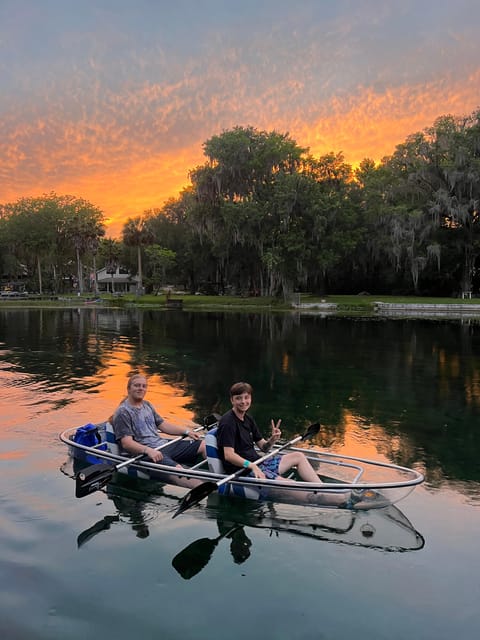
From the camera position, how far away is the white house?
96562 mm

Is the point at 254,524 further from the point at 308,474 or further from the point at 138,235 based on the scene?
the point at 138,235

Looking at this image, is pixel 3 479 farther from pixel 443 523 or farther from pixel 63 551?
pixel 443 523

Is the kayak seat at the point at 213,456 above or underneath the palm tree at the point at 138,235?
underneath

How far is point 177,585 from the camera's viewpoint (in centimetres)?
552

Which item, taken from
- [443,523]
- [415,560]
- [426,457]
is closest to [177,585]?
[415,560]

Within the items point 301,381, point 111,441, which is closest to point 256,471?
point 111,441

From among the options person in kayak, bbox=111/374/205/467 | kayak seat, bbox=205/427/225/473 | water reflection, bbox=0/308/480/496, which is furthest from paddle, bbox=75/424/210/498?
water reflection, bbox=0/308/480/496

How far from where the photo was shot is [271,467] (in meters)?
7.22

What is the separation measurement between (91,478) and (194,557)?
5.49 ft

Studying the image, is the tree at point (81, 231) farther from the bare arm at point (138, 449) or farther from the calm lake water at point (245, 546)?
the bare arm at point (138, 449)

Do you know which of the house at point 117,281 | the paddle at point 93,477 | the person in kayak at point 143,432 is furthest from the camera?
the house at point 117,281

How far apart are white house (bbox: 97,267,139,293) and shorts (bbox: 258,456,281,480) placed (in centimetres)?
8740

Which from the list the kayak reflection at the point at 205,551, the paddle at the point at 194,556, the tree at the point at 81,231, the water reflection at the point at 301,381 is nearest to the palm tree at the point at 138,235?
the tree at the point at 81,231

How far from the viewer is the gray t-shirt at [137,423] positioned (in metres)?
7.63
